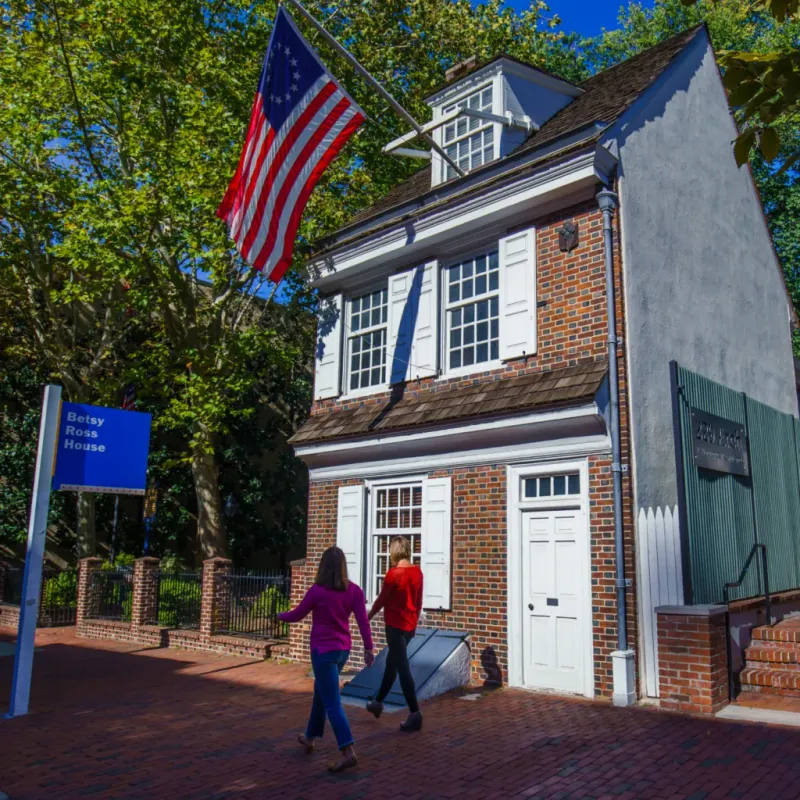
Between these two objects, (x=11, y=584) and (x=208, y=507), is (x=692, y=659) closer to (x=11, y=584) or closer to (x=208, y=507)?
(x=208, y=507)

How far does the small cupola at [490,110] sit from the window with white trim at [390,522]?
5.33 meters

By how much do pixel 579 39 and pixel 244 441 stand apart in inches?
788

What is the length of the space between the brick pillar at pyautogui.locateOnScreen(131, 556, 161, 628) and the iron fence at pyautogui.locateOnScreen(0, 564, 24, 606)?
6.26m

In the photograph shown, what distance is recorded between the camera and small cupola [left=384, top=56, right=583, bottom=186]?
12.5 metres

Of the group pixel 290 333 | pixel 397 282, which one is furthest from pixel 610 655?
pixel 290 333

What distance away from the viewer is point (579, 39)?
30.4 meters

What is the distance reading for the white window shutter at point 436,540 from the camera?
10703 millimetres

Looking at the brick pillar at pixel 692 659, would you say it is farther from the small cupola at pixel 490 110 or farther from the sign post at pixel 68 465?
the small cupola at pixel 490 110

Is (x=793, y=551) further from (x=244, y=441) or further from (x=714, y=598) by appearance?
(x=244, y=441)

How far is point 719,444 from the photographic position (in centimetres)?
1054

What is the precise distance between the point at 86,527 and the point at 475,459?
14.0 m

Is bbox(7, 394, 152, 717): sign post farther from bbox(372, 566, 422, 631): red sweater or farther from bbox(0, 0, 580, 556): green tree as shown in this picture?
bbox(0, 0, 580, 556): green tree

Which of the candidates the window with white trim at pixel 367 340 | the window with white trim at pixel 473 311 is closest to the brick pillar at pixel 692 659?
the window with white trim at pixel 473 311

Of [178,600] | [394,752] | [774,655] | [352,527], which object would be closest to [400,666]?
[394,752]
